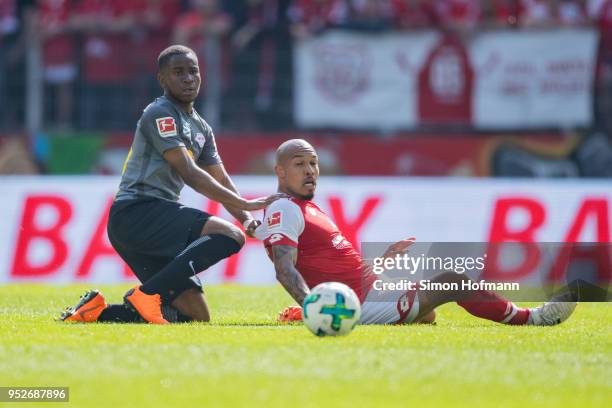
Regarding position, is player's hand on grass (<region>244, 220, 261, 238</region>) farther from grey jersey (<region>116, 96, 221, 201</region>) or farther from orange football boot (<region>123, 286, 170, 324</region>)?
orange football boot (<region>123, 286, 170, 324</region>)

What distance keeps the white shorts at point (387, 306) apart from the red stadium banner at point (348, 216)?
224 inches

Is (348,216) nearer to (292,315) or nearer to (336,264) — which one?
(292,315)

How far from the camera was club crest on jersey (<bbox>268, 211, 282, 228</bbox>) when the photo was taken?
827cm

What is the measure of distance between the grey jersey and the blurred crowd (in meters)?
8.98

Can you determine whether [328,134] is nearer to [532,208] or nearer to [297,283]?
[532,208]

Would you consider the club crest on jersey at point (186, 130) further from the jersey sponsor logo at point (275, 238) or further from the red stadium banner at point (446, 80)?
the red stadium banner at point (446, 80)

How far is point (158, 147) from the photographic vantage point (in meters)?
8.83

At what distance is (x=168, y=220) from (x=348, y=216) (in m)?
6.31

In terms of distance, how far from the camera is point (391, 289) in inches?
337

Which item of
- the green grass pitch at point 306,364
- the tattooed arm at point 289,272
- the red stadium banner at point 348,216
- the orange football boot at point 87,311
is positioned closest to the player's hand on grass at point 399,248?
the green grass pitch at point 306,364

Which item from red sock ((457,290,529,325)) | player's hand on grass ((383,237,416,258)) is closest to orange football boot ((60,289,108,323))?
player's hand on grass ((383,237,416,258))

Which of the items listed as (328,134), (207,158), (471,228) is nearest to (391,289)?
(207,158)

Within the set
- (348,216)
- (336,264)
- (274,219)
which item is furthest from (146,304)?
(348,216)

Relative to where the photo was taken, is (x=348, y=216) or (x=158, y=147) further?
(x=348, y=216)
